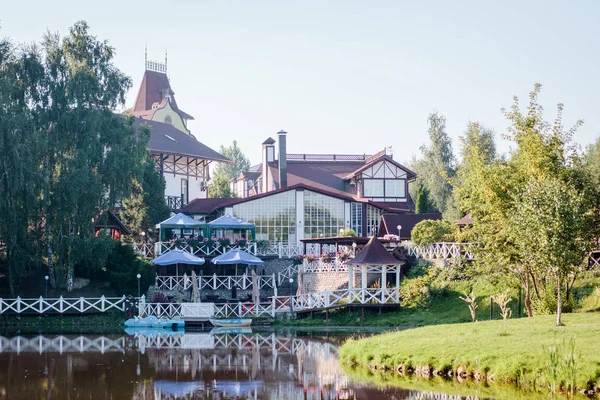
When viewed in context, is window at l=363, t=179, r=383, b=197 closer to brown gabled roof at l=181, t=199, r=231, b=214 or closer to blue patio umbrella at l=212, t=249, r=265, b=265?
brown gabled roof at l=181, t=199, r=231, b=214

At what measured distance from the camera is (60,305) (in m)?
39.8

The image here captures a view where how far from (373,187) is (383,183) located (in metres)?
0.71

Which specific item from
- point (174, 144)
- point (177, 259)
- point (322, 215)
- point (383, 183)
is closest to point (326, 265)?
point (177, 259)

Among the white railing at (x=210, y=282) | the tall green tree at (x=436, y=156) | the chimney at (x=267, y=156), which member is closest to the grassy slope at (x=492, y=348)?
the white railing at (x=210, y=282)

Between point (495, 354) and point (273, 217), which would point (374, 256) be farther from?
point (495, 354)

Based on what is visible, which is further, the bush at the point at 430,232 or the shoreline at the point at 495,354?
the bush at the point at 430,232

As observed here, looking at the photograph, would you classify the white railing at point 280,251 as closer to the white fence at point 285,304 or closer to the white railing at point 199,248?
the white railing at point 199,248

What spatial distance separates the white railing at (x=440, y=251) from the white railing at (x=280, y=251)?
7679 millimetres

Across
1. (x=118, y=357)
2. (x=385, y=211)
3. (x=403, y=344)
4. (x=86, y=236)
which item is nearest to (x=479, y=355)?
(x=403, y=344)

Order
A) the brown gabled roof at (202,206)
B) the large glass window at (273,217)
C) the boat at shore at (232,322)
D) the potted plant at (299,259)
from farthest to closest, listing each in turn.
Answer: the brown gabled roof at (202,206), the large glass window at (273,217), the potted plant at (299,259), the boat at shore at (232,322)

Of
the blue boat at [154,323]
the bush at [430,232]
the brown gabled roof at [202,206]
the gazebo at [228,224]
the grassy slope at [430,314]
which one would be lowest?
the blue boat at [154,323]

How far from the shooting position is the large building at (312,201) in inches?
2008


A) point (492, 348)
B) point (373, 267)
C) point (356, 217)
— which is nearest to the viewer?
point (492, 348)

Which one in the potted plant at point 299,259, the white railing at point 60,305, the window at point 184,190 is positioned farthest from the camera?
the window at point 184,190
